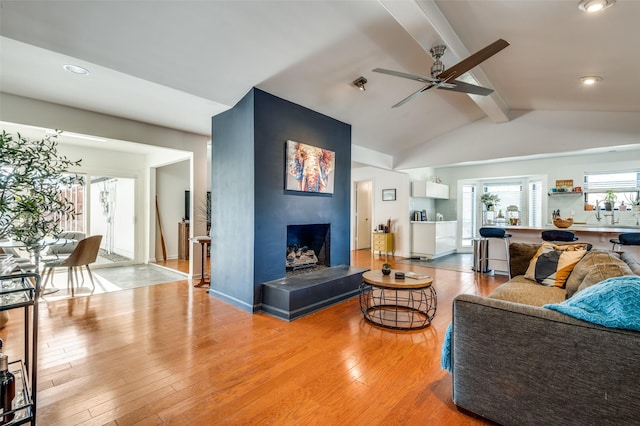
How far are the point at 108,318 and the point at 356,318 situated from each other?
2.77m

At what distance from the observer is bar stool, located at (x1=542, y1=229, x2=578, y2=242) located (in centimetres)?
456

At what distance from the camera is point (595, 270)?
7.08ft

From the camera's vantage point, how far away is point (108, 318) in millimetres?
3336

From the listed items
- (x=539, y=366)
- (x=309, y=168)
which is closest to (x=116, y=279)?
(x=309, y=168)

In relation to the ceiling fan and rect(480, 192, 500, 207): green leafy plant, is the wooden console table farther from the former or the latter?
rect(480, 192, 500, 207): green leafy plant

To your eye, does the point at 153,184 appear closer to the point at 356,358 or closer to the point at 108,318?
the point at 108,318

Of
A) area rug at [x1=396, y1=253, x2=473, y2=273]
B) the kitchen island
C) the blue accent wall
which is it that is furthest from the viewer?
area rug at [x1=396, y1=253, x2=473, y2=273]

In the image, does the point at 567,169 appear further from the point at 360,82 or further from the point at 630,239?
the point at 360,82

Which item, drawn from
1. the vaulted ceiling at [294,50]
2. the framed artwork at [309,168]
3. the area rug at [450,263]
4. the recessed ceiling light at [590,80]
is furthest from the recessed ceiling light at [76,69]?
the area rug at [450,263]

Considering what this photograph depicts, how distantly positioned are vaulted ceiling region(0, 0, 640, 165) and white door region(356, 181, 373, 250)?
5071 millimetres

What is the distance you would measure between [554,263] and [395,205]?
4.78 meters

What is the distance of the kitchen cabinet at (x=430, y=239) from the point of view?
288 inches

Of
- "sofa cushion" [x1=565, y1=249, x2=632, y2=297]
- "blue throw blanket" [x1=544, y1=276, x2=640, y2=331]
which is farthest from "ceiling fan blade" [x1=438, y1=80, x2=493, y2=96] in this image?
"blue throw blanket" [x1=544, y1=276, x2=640, y2=331]

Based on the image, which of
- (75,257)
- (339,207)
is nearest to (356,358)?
(339,207)
